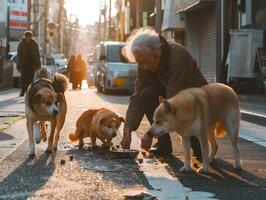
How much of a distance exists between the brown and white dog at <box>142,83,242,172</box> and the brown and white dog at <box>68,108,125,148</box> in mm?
1603

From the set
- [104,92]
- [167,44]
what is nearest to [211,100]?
[167,44]

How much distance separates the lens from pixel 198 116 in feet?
19.8

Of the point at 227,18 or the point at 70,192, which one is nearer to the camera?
the point at 70,192

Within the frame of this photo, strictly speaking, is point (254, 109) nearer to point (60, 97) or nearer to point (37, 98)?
point (60, 97)

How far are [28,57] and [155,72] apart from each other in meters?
10.3

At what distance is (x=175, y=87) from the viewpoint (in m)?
6.67

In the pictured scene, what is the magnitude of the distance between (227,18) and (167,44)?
15.2 meters

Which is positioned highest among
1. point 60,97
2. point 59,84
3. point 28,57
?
point 28,57

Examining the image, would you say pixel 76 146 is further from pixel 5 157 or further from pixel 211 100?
pixel 211 100

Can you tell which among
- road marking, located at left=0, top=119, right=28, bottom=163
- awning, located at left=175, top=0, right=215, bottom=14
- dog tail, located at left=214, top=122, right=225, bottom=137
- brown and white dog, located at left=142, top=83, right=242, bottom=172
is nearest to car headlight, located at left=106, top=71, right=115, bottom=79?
awning, located at left=175, top=0, right=215, bottom=14

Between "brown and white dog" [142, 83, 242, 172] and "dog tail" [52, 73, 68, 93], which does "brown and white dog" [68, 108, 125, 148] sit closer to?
"dog tail" [52, 73, 68, 93]

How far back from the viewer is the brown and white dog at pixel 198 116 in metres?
5.96

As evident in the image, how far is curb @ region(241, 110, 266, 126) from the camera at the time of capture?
1204 cm

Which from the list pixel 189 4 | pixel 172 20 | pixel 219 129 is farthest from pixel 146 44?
pixel 172 20
